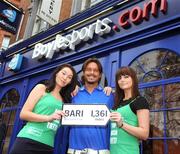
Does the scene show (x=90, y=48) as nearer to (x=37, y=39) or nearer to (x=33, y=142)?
(x=37, y=39)

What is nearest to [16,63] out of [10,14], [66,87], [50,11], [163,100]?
[50,11]

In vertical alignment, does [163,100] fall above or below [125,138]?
above

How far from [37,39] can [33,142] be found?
5.25 meters

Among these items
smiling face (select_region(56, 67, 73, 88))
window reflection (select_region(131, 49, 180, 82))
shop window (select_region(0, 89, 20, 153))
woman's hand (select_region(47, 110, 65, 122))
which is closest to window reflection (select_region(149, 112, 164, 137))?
window reflection (select_region(131, 49, 180, 82))

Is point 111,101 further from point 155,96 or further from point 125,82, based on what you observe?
point 155,96

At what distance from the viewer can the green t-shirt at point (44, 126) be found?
2.87 m

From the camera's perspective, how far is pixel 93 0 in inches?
307

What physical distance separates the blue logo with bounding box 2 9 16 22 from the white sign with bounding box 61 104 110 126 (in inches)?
292

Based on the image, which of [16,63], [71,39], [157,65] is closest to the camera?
[157,65]

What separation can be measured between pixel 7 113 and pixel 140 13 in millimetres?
5212

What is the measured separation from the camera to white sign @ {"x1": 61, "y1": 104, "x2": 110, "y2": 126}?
265cm

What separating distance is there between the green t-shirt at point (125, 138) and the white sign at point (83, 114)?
0.19m

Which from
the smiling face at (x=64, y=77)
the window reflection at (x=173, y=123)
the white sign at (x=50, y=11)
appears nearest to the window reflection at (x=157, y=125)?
the window reflection at (x=173, y=123)

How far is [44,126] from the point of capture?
2.91m
